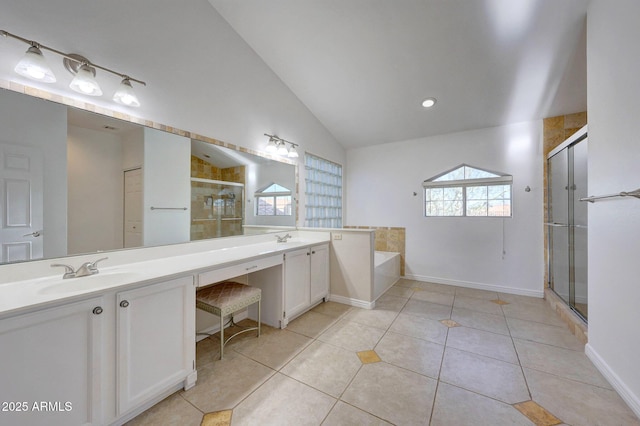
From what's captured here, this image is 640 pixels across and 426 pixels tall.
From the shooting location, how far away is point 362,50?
247 cm

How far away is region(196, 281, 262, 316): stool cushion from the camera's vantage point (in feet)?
5.96

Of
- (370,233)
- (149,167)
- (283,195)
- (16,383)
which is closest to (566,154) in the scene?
(370,233)

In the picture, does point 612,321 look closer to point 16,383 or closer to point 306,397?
point 306,397

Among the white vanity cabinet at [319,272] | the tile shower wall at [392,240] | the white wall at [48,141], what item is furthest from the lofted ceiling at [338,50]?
the tile shower wall at [392,240]

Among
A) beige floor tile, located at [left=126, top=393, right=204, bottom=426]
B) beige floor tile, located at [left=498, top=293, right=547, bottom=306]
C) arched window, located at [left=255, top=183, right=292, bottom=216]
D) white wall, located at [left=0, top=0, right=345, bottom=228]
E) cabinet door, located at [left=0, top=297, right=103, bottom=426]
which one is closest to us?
cabinet door, located at [left=0, top=297, right=103, bottom=426]

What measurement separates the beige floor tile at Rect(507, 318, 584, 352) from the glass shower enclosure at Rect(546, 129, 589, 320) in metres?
0.26

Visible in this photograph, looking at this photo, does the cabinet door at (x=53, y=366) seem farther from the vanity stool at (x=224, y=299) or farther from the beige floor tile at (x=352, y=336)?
the beige floor tile at (x=352, y=336)

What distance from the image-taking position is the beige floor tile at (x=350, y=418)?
1301 millimetres

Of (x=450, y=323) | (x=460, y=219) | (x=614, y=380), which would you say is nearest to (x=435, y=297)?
(x=450, y=323)

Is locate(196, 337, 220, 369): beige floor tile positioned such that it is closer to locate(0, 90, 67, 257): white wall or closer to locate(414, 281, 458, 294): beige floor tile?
locate(0, 90, 67, 257): white wall

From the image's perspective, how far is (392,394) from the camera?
1505 millimetres

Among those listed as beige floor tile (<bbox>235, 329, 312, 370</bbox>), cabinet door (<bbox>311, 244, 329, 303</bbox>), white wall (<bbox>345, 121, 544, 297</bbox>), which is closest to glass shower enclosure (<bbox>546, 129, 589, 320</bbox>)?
white wall (<bbox>345, 121, 544, 297</bbox>)

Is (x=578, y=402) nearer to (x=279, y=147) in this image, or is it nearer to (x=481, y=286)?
(x=481, y=286)

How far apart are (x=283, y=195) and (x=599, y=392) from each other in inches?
120
